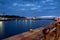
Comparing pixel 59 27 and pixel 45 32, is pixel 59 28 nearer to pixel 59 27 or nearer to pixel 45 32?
pixel 59 27

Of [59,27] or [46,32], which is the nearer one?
[46,32]

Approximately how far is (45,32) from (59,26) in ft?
6.59

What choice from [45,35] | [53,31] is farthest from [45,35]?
[53,31]

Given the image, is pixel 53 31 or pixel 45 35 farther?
pixel 53 31

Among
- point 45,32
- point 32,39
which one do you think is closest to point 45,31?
point 45,32

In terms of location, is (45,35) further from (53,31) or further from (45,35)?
(53,31)

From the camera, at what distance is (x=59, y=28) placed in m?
4.04

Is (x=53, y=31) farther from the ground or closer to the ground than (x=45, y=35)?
closer to the ground

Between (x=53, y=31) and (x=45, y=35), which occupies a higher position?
(x=45, y=35)

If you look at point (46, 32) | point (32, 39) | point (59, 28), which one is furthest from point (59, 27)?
point (46, 32)

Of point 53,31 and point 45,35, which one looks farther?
point 53,31

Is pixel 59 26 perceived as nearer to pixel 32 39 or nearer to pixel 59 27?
pixel 59 27

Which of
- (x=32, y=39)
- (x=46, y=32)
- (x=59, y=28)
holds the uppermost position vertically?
(x=46, y=32)

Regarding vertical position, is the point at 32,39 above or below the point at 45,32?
below
